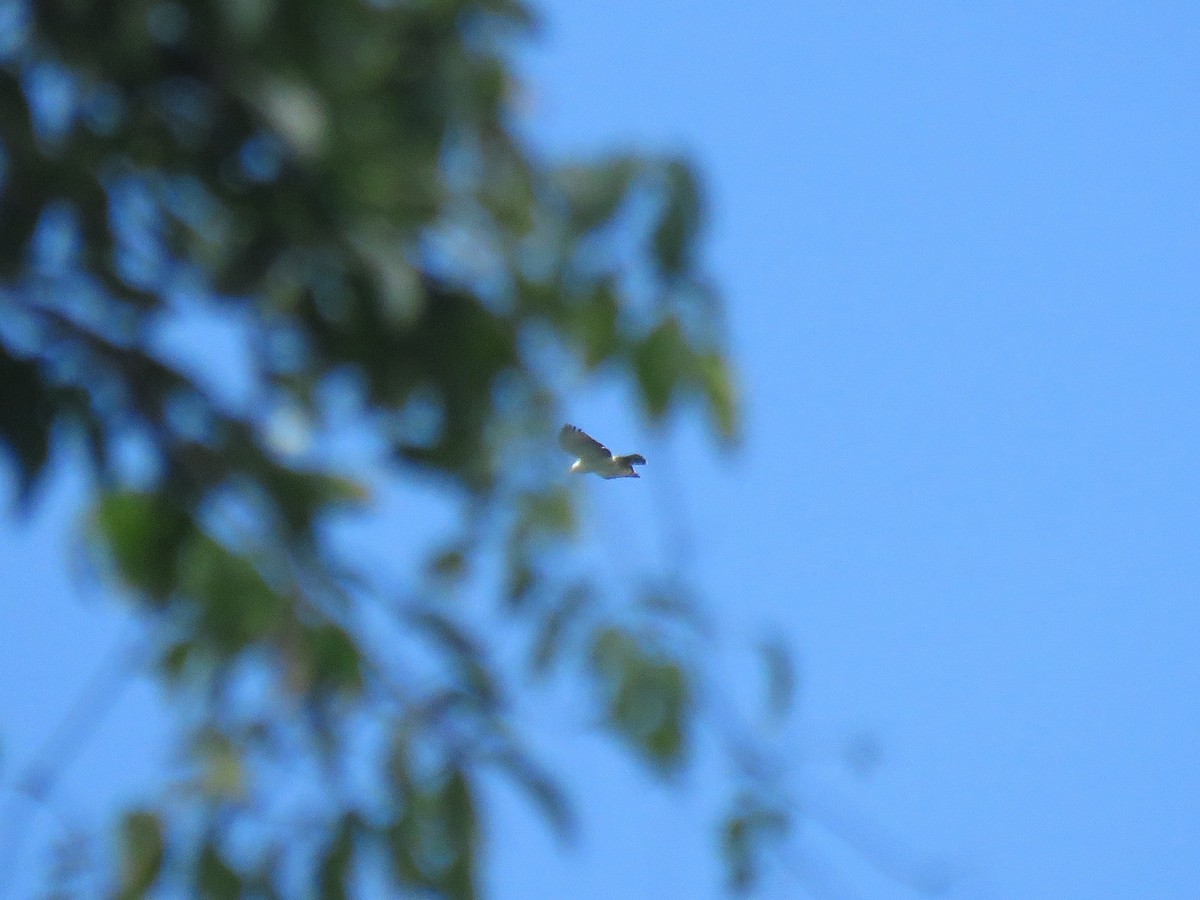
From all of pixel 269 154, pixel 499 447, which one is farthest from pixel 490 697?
pixel 269 154

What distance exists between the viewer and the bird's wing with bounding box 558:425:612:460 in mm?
2568

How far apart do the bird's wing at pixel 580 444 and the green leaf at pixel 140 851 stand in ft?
2.50

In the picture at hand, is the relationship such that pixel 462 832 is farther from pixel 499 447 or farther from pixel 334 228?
pixel 334 228

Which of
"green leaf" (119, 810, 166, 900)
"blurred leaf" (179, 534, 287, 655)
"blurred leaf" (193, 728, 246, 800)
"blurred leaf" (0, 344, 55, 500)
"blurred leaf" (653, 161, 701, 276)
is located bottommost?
"green leaf" (119, 810, 166, 900)

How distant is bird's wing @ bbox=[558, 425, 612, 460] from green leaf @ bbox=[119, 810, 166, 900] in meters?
0.76

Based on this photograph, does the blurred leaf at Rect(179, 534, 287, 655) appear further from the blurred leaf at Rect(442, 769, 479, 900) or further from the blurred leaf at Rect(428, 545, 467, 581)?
the blurred leaf at Rect(428, 545, 467, 581)

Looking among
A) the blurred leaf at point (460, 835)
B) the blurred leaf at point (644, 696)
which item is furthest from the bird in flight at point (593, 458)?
the blurred leaf at point (460, 835)

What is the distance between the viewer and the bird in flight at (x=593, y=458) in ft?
8.55

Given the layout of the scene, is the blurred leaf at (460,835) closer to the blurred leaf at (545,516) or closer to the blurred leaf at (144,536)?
the blurred leaf at (545,516)

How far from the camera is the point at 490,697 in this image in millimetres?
2488

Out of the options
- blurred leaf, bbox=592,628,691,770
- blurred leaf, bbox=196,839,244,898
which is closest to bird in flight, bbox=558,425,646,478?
blurred leaf, bbox=592,628,691,770

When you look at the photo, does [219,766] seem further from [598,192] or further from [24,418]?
[598,192]

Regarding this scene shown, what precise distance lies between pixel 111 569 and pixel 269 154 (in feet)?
2.11

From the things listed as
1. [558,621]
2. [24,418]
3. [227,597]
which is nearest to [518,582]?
[558,621]
